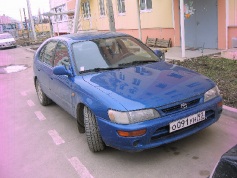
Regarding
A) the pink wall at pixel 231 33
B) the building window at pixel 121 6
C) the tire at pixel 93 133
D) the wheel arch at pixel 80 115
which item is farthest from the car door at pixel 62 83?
the building window at pixel 121 6

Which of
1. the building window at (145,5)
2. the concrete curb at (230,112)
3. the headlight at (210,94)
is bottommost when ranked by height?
the concrete curb at (230,112)

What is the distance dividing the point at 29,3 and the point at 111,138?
90.9ft

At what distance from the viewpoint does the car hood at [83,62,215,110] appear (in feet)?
11.2

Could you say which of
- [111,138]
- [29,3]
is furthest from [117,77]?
[29,3]

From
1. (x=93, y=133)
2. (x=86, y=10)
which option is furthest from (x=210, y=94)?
(x=86, y=10)

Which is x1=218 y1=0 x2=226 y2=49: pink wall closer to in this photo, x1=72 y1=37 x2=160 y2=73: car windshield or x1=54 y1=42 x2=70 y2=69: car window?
x1=72 y1=37 x2=160 y2=73: car windshield

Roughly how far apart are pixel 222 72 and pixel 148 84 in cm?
401

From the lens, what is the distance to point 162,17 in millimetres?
13438

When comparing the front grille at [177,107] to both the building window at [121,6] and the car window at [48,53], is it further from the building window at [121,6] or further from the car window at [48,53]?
the building window at [121,6]

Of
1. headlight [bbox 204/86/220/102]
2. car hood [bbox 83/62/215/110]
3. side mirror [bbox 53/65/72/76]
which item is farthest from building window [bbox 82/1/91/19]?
headlight [bbox 204/86/220/102]

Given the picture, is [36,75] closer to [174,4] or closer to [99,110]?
[99,110]

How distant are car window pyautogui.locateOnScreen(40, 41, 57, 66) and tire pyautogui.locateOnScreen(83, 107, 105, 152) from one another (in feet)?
6.55

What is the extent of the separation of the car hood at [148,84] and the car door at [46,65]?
1.52m

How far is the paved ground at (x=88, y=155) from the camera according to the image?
11.6ft
